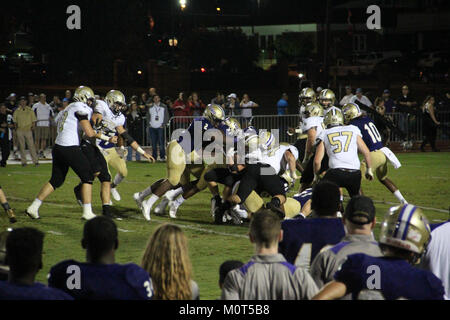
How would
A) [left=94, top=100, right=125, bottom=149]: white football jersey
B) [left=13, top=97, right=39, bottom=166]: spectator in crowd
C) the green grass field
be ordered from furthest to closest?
[left=13, top=97, right=39, bottom=166]: spectator in crowd, [left=94, top=100, right=125, bottom=149]: white football jersey, the green grass field

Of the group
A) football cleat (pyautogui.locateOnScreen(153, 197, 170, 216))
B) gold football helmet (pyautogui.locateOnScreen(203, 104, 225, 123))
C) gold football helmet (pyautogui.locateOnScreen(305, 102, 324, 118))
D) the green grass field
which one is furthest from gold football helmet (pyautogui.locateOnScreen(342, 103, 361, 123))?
football cleat (pyautogui.locateOnScreen(153, 197, 170, 216))

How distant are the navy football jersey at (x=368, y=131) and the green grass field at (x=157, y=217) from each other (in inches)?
42.3

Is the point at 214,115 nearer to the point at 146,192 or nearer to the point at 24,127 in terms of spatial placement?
the point at 146,192

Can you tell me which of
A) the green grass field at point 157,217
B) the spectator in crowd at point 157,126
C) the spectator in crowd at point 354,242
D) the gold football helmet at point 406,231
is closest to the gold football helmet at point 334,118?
the green grass field at point 157,217

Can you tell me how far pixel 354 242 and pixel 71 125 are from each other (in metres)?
6.81

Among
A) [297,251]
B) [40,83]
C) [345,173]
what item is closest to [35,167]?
[345,173]

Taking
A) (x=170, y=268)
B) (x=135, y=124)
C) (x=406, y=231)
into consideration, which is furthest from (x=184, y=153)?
(x=135, y=124)

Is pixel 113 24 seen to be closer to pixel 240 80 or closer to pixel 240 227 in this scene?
pixel 240 80

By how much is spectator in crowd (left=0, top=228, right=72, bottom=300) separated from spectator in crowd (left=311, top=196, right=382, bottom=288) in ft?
5.43

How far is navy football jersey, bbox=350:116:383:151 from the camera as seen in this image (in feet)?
38.0

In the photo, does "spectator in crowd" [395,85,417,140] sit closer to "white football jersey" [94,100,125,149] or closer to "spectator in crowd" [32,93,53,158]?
"spectator in crowd" [32,93,53,158]

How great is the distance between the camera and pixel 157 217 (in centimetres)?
1158

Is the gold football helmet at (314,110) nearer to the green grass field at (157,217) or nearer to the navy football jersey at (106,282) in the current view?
the green grass field at (157,217)

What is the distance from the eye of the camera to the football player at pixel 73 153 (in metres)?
10.6
